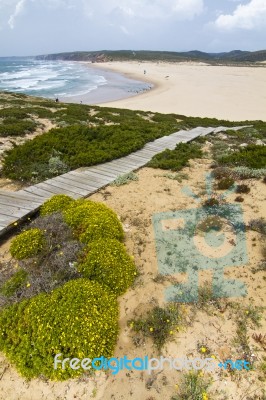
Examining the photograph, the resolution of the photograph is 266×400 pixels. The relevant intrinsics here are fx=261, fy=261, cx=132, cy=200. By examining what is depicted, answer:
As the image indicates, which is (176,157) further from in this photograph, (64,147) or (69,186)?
(69,186)

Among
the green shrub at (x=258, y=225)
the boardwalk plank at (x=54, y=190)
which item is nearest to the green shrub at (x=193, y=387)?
the green shrub at (x=258, y=225)

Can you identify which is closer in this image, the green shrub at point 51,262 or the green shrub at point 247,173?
the green shrub at point 51,262

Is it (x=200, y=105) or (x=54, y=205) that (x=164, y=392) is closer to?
(x=54, y=205)

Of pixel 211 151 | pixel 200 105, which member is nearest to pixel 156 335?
pixel 211 151

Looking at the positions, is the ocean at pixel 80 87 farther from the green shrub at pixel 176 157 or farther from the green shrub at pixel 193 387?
the green shrub at pixel 193 387

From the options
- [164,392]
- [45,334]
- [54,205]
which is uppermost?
[54,205]

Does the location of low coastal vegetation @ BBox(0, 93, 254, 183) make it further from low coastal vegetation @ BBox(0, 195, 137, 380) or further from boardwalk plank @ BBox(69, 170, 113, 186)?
low coastal vegetation @ BBox(0, 195, 137, 380)
